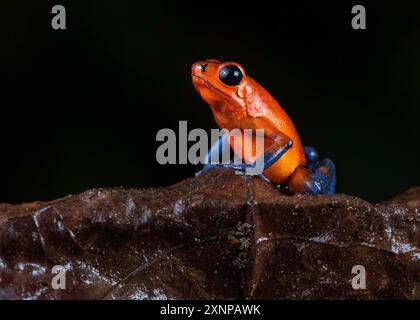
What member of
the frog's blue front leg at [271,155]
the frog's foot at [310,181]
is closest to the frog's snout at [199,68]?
the frog's blue front leg at [271,155]

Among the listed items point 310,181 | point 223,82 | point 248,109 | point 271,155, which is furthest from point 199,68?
point 310,181

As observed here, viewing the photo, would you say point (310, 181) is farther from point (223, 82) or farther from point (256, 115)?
point (223, 82)

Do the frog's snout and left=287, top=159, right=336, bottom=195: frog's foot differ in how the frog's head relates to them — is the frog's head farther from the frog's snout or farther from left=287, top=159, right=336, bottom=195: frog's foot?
left=287, top=159, right=336, bottom=195: frog's foot

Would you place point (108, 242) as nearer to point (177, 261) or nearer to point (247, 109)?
point (177, 261)

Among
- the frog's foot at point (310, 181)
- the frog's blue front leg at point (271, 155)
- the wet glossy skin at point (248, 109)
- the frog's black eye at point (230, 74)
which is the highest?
the frog's black eye at point (230, 74)

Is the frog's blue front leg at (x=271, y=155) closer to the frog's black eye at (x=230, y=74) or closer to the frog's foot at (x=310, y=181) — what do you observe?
the frog's foot at (x=310, y=181)

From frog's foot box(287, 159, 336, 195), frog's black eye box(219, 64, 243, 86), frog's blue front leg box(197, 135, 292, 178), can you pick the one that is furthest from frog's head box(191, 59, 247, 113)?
frog's foot box(287, 159, 336, 195)

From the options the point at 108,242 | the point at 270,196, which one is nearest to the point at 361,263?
the point at 270,196
